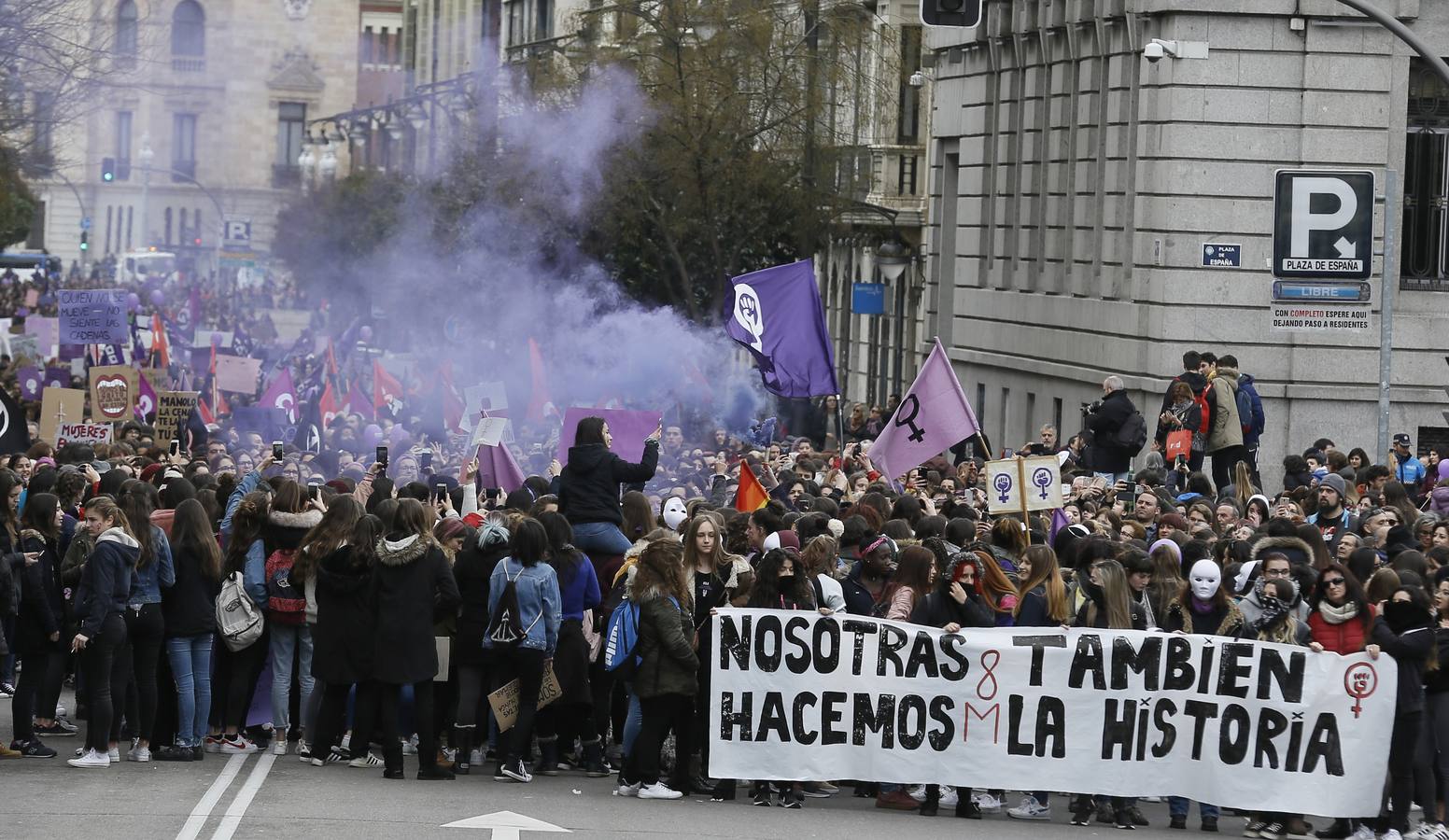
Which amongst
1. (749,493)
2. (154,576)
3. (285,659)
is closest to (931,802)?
(285,659)

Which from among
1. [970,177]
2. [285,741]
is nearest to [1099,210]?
[970,177]

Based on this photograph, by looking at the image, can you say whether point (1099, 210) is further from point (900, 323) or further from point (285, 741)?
point (285, 741)

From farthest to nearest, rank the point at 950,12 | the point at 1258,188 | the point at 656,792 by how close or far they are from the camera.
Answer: the point at 1258,188, the point at 950,12, the point at 656,792

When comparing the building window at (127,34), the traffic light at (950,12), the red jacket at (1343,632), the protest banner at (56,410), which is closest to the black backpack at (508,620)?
the red jacket at (1343,632)

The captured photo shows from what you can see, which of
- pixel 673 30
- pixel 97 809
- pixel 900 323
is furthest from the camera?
pixel 900 323

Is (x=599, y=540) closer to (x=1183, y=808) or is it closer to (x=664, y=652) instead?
(x=664, y=652)

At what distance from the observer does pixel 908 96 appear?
44.5 meters

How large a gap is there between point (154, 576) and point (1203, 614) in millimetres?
5616

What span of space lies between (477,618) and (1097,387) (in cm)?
1783

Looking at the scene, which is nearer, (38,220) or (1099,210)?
(1099,210)

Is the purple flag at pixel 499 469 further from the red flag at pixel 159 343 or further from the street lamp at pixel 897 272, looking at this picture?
the street lamp at pixel 897 272

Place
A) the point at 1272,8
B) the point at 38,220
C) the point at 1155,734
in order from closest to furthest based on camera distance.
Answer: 1. the point at 1155,734
2. the point at 1272,8
3. the point at 38,220

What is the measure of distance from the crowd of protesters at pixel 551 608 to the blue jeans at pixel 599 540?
0.5 inches

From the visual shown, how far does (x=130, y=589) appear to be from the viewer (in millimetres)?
14461
